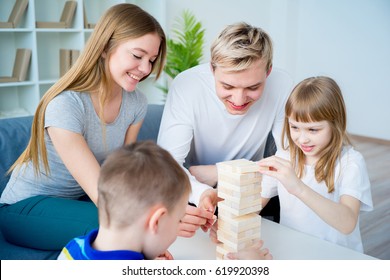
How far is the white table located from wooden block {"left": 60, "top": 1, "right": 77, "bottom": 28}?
137 inches

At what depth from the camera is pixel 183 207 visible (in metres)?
1.13

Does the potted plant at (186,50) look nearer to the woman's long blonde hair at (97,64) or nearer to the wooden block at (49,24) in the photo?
the wooden block at (49,24)

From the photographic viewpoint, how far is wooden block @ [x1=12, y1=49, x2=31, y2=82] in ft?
13.6

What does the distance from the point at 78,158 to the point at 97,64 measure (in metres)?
0.43

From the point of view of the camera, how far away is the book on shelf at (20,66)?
4137 millimetres

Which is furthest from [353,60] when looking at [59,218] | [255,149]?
[59,218]

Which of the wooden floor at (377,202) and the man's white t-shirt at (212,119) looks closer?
the man's white t-shirt at (212,119)

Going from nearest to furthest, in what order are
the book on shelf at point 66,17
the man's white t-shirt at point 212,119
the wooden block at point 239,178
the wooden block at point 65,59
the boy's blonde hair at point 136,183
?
the boy's blonde hair at point 136,183 < the wooden block at point 239,178 < the man's white t-shirt at point 212,119 < the book on shelf at point 66,17 < the wooden block at point 65,59

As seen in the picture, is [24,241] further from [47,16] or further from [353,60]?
[353,60]

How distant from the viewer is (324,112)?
A: 172 centimetres

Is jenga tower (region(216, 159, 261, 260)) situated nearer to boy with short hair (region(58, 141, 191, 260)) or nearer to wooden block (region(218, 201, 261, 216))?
wooden block (region(218, 201, 261, 216))

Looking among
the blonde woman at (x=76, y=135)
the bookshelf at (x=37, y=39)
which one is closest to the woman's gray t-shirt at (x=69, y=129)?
the blonde woman at (x=76, y=135)

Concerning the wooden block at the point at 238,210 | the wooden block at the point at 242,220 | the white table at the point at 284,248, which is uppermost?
the wooden block at the point at 238,210

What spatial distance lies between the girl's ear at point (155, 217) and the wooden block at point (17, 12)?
11.7ft
